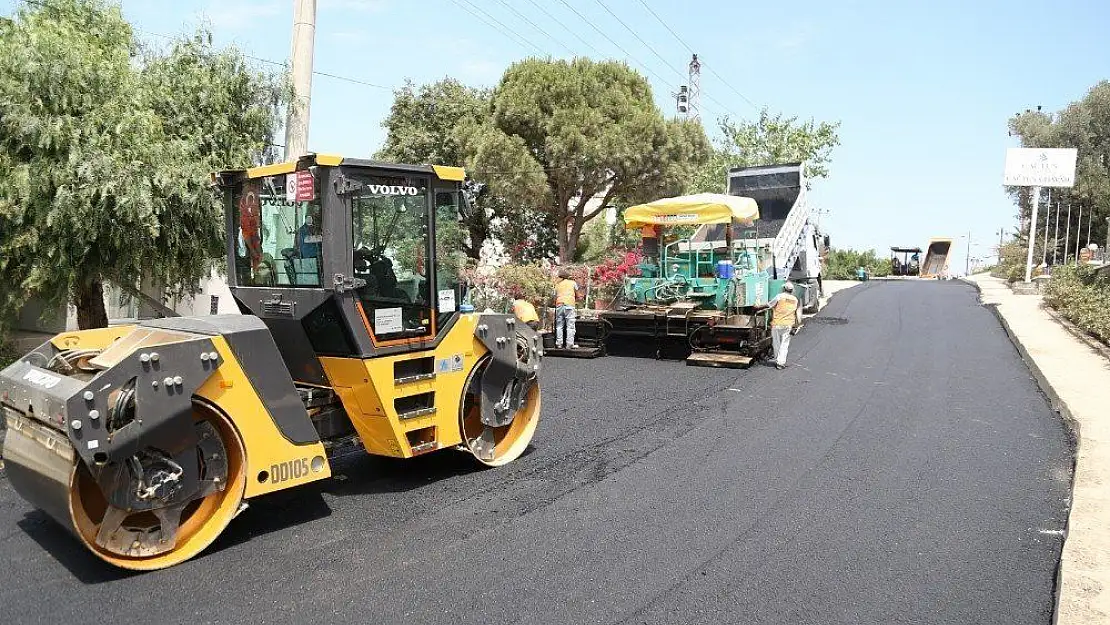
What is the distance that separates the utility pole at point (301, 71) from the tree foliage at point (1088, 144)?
126ft

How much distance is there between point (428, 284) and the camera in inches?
214

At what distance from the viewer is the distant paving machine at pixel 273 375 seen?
4.06 metres

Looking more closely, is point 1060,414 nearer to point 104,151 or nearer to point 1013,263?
point 104,151

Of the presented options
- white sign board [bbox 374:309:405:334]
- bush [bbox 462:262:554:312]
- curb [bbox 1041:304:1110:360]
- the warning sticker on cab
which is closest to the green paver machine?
bush [bbox 462:262:554:312]

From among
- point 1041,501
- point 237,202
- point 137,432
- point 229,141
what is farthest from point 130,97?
point 1041,501

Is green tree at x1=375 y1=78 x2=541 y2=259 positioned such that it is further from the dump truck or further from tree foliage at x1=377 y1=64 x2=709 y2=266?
the dump truck

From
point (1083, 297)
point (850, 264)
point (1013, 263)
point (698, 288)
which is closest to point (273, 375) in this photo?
point (698, 288)

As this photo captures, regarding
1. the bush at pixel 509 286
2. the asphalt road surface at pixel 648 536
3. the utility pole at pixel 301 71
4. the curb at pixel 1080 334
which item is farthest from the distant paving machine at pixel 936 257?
the utility pole at pixel 301 71

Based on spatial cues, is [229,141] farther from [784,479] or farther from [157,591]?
[784,479]

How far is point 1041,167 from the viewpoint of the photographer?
29859mm

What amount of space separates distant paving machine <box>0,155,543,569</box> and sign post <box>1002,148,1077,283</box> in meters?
29.8

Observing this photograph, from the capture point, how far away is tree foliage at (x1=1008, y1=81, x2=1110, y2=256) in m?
36.8

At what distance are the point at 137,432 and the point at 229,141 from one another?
588 cm

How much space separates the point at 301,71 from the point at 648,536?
7.46 m
